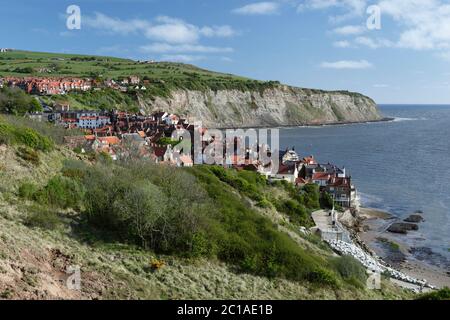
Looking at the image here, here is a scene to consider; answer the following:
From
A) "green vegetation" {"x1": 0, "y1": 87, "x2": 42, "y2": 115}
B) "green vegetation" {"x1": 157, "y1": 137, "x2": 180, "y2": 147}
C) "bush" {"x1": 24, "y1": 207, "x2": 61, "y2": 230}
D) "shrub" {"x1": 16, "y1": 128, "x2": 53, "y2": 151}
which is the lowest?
"bush" {"x1": 24, "y1": 207, "x2": 61, "y2": 230}

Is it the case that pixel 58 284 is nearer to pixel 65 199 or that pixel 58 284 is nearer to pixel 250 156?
pixel 65 199

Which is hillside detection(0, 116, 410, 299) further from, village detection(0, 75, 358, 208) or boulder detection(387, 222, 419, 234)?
boulder detection(387, 222, 419, 234)

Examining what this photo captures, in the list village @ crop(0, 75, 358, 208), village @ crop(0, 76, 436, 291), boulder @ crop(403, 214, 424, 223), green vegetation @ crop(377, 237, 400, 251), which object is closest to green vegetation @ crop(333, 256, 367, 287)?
village @ crop(0, 76, 436, 291)

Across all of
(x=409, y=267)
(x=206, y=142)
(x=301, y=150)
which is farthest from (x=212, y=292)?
(x=301, y=150)

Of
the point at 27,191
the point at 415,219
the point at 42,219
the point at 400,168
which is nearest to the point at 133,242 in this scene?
the point at 42,219

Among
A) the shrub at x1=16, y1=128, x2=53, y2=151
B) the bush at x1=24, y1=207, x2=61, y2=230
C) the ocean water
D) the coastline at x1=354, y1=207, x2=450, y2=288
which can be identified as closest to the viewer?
the bush at x1=24, y1=207, x2=61, y2=230

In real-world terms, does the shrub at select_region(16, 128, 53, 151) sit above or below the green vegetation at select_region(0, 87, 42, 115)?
below
